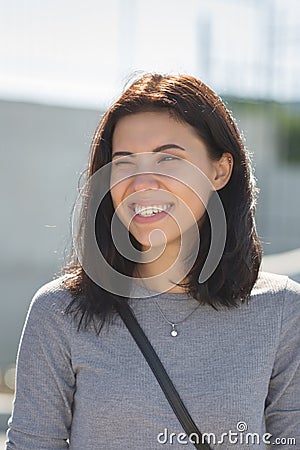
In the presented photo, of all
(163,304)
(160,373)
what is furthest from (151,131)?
(160,373)

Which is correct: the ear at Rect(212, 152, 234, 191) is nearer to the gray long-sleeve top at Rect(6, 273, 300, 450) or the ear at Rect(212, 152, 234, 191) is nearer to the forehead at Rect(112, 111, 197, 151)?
the forehead at Rect(112, 111, 197, 151)

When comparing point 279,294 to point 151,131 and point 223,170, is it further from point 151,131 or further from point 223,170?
point 151,131

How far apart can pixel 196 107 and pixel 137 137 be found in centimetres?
18

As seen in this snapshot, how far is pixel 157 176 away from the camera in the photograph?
268cm

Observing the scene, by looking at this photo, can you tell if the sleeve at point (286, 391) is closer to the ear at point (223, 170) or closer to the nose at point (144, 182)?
the ear at point (223, 170)

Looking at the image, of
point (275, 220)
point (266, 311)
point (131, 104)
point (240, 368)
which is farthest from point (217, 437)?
point (275, 220)

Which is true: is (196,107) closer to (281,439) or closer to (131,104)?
(131,104)

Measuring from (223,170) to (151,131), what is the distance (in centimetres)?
26

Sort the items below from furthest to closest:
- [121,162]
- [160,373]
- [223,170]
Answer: [223,170], [121,162], [160,373]

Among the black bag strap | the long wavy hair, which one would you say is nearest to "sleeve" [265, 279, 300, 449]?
the long wavy hair

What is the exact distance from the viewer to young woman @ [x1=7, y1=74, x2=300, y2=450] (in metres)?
2.62

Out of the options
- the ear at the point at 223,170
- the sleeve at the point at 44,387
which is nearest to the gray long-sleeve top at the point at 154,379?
the sleeve at the point at 44,387

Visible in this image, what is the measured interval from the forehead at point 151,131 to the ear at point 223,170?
0.13 metres

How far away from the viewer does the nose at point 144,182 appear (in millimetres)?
2658
